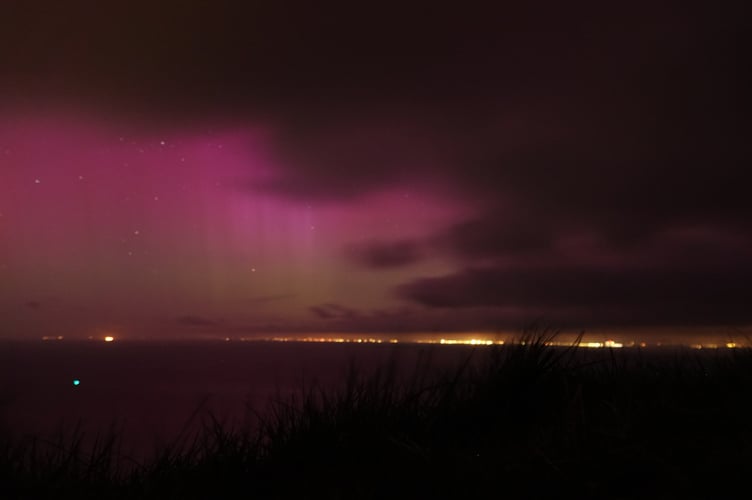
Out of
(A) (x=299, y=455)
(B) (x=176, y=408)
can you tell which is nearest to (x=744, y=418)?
(A) (x=299, y=455)

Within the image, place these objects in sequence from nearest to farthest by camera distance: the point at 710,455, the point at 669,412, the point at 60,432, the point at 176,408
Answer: the point at 710,455, the point at 669,412, the point at 60,432, the point at 176,408

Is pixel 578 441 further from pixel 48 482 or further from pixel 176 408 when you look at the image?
pixel 176 408

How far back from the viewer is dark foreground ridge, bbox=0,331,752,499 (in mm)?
2928

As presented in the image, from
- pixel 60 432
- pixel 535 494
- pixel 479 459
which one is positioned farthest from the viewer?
pixel 60 432

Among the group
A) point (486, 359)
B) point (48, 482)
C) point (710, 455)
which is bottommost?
point (48, 482)

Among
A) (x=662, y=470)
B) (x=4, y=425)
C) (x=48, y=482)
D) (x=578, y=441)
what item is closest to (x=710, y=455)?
(x=662, y=470)

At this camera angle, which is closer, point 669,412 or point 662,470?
point 662,470

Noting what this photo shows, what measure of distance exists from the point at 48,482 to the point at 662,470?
12.6 feet

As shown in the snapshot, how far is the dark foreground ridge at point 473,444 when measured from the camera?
2928 mm

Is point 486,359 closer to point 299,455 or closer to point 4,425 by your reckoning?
point 299,455

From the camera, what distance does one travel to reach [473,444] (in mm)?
4145

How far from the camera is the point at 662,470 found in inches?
113

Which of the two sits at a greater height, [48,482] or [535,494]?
[535,494]

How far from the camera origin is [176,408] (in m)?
122
